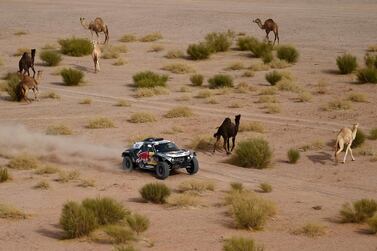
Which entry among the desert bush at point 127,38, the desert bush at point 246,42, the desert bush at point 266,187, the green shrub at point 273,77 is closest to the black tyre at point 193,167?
the desert bush at point 266,187

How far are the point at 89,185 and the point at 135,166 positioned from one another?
6.77ft

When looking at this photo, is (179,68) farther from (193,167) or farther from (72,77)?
(193,167)

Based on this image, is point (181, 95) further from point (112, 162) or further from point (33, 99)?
point (112, 162)

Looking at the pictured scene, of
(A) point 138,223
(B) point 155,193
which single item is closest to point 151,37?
(B) point 155,193

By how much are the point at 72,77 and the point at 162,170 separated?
17594 mm

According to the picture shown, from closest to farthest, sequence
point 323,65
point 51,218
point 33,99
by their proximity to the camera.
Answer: point 51,218
point 33,99
point 323,65

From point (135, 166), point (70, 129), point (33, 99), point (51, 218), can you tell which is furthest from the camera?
point (33, 99)

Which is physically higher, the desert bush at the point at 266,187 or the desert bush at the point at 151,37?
the desert bush at the point at 151,37

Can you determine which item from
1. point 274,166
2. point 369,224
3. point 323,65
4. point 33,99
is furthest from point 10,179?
point 323,65

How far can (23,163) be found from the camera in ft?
82.6

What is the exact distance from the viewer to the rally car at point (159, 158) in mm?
23688

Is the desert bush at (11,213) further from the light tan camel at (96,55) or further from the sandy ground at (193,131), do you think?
the light tan camel at (96,55)

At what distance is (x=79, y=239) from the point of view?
1836 cm

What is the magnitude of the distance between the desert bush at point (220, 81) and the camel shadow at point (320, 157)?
12.7 metres
